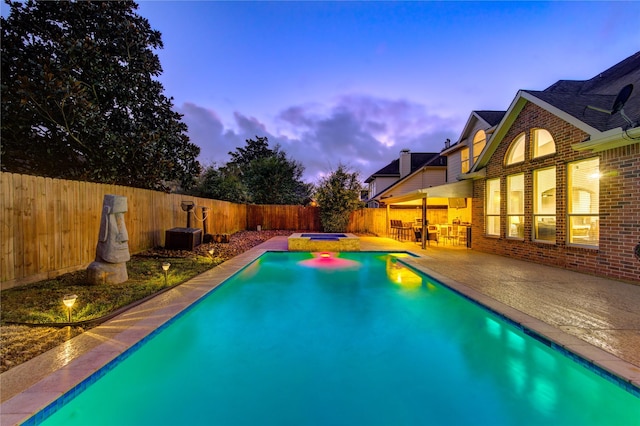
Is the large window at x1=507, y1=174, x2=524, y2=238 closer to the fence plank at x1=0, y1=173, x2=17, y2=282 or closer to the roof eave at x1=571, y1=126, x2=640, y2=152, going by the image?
the roof eave at x1=571, y1=126, x2=640, y2=152

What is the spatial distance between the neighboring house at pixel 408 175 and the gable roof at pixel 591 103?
813 cm

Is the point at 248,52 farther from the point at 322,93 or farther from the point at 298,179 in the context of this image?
the point at 298,179

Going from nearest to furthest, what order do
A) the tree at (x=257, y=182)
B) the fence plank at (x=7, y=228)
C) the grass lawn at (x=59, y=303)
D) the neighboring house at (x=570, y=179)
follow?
the grass lawn at (x=59, y=303) < the fence plank at (x=7, y=228) < the neighboring house at (x=570, y=179) < the tree at (x=257, y=182)

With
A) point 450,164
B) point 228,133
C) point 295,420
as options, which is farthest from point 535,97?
point 228,133

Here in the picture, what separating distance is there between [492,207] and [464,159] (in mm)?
4435

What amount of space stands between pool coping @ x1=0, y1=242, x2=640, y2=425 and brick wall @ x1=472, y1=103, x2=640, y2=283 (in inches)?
140

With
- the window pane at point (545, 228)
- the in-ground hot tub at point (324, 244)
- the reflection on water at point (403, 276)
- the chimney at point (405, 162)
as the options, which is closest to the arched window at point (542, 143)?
the window pane at point (545, 228)

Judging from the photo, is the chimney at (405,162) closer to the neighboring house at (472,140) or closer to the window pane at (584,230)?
the neighboring house at (472,140)

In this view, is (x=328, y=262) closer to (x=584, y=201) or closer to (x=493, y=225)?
(x=493, y=225)

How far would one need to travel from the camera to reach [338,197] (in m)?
16.5

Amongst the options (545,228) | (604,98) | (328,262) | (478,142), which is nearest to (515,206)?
(545,228)

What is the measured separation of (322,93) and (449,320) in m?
14.9

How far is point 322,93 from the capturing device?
55.3 feet

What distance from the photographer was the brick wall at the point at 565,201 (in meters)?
5.80
